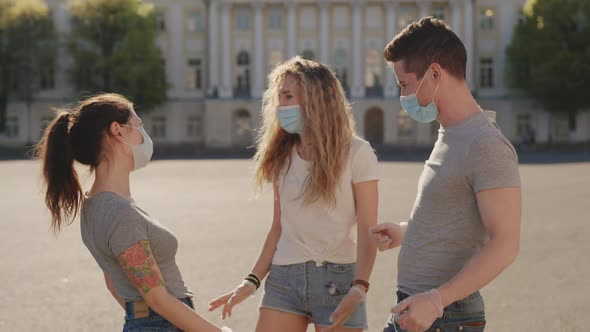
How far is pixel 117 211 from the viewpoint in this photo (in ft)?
12.1

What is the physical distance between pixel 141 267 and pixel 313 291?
1.16 meters

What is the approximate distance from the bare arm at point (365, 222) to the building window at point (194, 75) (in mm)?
69208

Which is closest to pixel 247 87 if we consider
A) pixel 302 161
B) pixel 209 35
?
pixel 209 35

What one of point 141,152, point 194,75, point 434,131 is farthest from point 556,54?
point 141,152

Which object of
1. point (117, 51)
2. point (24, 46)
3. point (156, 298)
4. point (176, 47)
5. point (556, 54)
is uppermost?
point (176, 47)

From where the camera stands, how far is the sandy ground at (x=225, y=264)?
845 cm

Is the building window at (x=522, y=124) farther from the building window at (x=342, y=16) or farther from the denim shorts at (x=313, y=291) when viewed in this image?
the denim shorts at (x=313, y=291)

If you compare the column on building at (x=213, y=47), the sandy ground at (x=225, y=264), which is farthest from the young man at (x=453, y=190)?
the column on building at (x=213, y=47)

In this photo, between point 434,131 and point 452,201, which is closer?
point 452,201

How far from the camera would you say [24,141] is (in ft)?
237

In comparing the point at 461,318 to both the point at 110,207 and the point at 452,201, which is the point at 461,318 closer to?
the point at 452,201

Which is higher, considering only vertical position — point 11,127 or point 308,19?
point 308,19

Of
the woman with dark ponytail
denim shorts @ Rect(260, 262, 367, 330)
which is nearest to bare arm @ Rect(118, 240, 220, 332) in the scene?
the woman with dark ponytail

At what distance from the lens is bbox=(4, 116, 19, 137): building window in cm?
7206
